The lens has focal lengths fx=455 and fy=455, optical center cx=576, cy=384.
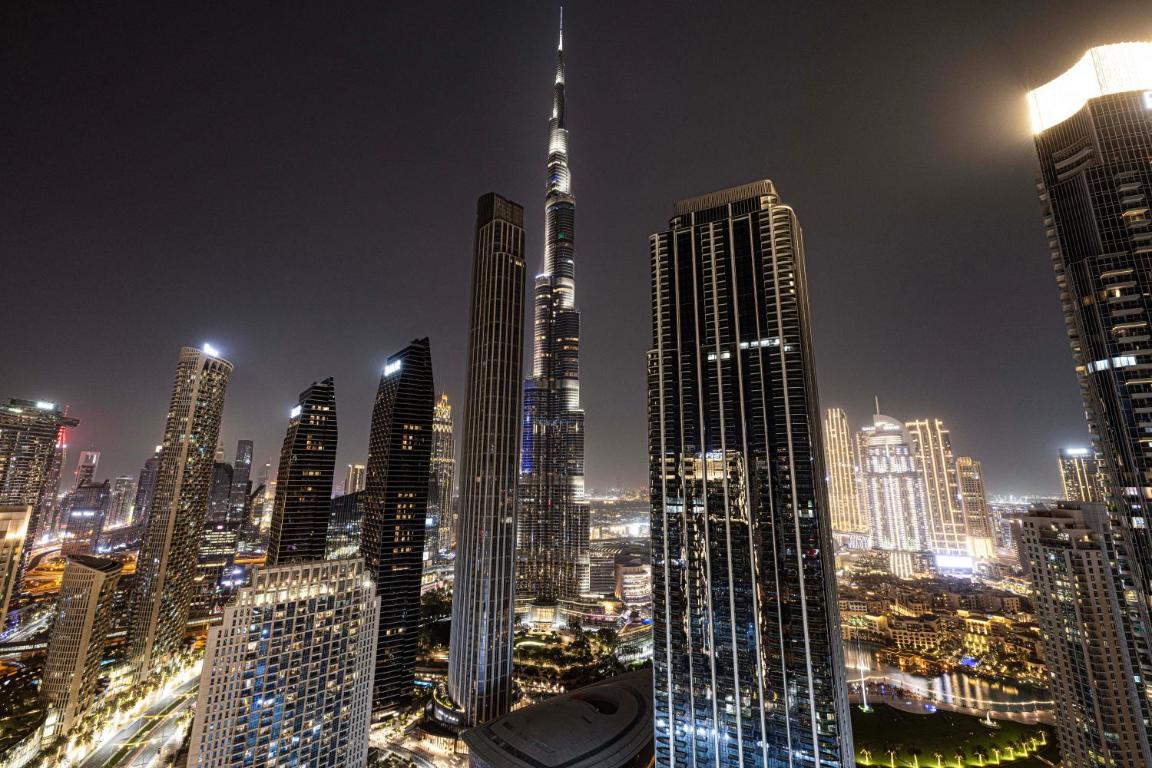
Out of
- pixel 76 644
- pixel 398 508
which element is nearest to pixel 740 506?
pixel 398 508

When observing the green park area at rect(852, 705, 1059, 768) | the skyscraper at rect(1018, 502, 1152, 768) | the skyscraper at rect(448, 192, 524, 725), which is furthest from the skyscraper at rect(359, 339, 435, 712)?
the skyscraper at rect(1018, 502, 1152, 768)

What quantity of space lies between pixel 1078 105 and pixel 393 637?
15532 cm

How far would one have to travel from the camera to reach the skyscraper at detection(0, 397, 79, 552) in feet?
538

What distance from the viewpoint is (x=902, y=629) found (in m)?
158

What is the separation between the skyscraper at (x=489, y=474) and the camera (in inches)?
3979

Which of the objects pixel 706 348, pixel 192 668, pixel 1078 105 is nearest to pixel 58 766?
pixel 192 668

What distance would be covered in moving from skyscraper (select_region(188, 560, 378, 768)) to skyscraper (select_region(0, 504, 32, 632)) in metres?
32.8

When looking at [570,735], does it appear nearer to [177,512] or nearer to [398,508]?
[398,508]

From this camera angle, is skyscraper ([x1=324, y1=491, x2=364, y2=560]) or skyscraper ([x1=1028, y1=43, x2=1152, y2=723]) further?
skyscraper ([x1=324, y1=491, x2=364, y2=560])

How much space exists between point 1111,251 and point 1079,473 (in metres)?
193

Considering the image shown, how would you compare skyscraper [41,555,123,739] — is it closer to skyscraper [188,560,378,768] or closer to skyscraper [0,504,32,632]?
skyscraper [0,504,32,632]

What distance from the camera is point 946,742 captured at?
96250 millimetres

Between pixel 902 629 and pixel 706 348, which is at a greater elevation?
pixel 706 348

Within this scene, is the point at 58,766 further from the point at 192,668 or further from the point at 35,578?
the point at 35,578
